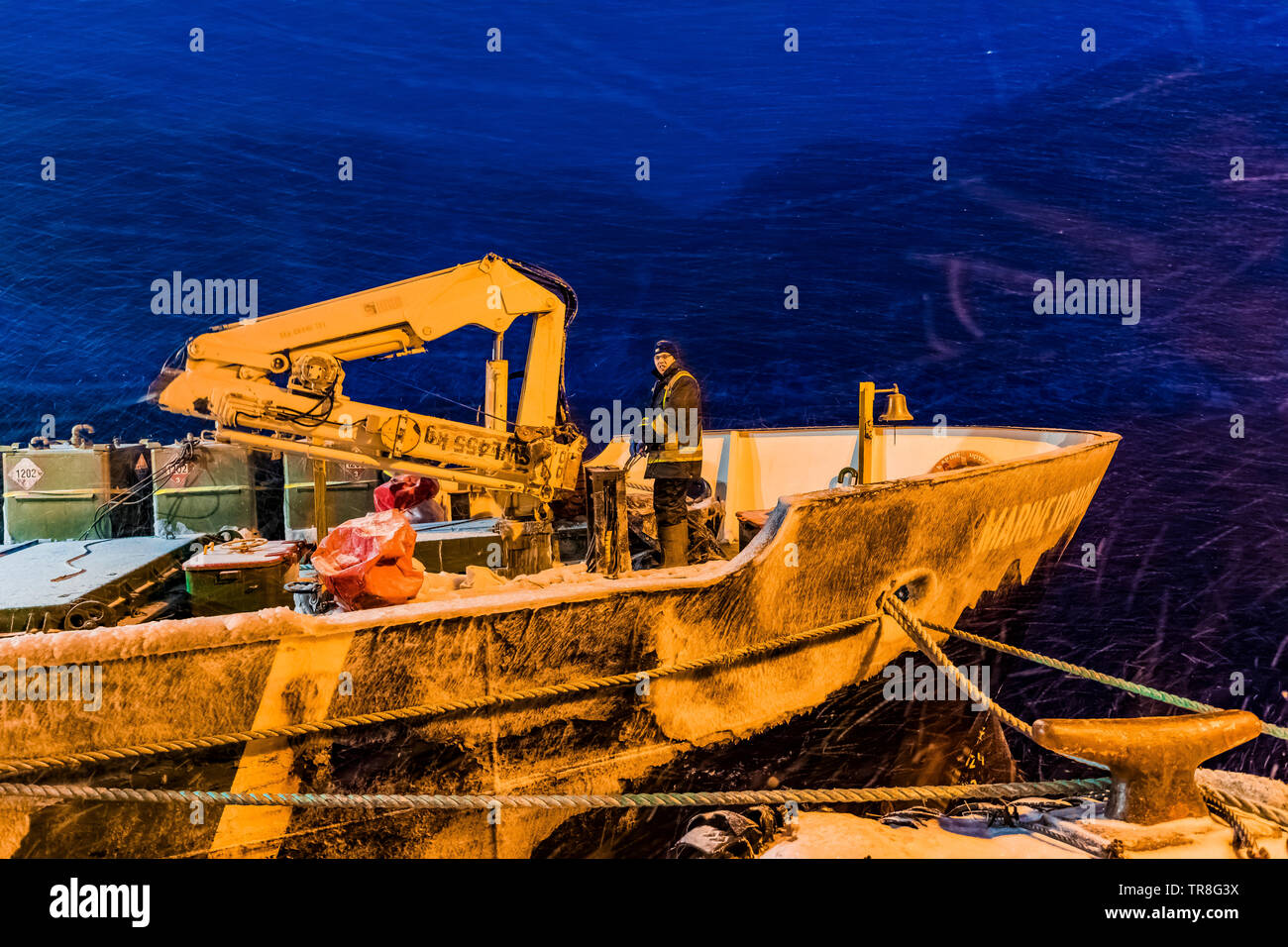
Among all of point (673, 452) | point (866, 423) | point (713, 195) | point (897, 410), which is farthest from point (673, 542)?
point (713, 195)

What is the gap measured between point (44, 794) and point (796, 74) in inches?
771

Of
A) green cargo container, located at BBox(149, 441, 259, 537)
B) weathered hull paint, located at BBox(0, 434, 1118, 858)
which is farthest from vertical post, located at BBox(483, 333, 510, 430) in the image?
weathered hull paint, located at BBox(0, 434, 1118, 858)

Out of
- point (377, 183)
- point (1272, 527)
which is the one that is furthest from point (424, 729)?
point (377, 183)

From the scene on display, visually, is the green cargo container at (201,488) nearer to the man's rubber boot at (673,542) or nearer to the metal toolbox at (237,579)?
the metal toolbox at (237,579)

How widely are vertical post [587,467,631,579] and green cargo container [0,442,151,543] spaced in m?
4.29

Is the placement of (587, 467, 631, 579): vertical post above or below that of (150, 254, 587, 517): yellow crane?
below

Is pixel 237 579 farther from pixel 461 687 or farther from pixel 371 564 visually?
pixel 461 687

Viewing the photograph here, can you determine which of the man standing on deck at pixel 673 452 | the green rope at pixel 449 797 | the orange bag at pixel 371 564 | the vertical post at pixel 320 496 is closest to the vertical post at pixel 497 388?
the vertical post at pixel 320 496

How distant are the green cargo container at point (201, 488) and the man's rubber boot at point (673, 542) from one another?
11.3 ft

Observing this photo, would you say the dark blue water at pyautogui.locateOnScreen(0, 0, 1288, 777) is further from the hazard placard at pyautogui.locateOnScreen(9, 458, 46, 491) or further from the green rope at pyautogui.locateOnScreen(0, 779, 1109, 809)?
the green rope at pyautogui.locateOnScreen(0, 779, 1109, 809)

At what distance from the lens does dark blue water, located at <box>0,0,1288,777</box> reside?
14.8 meters

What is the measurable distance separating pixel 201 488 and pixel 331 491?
3.39 feet

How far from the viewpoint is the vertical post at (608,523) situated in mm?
2908

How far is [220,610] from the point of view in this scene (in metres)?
3.63
